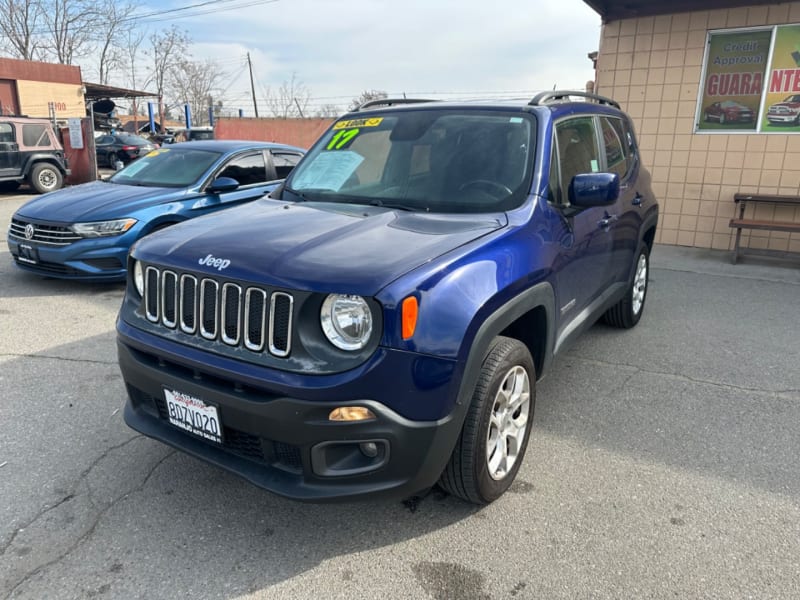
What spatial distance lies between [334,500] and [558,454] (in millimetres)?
1498

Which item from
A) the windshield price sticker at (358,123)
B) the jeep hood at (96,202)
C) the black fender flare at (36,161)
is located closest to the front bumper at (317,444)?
the windshield price sticker at (358,123)

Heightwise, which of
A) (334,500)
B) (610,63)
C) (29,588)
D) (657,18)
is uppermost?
(657,18)

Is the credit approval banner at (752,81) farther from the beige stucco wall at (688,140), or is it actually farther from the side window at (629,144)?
the side window at (629,144)

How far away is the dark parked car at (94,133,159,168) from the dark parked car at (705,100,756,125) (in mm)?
20202

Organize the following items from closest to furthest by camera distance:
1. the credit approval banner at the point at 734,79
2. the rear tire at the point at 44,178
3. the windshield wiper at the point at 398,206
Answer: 1. the windshield wiper at the point at 398,206
2. the credit approval banner at the point at 734,79
3. the rear tire at the point at 44,178

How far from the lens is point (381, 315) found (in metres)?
2.11

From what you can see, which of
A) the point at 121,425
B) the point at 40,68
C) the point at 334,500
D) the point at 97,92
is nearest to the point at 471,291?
the point at 334,500

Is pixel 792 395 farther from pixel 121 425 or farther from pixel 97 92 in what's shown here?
pixel 97 92

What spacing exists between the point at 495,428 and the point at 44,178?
15.5m

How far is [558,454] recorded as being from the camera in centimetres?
322

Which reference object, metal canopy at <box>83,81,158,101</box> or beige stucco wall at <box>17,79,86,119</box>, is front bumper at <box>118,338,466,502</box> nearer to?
beige stucco wall at <box>17,79,86,119</box>

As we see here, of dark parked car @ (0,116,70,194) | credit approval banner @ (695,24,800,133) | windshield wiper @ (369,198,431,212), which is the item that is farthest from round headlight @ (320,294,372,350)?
dark parked car @ (0,116,70,194)

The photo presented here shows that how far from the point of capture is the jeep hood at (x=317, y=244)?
7.29 feet

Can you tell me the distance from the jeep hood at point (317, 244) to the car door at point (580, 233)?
23.5 inches
